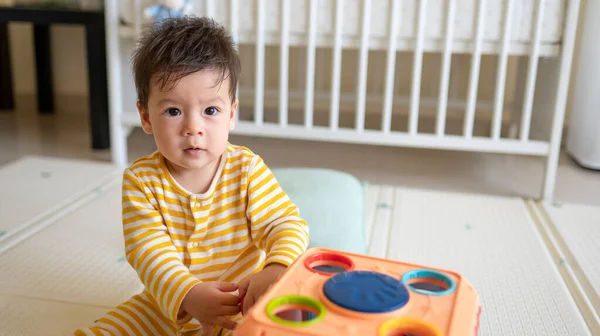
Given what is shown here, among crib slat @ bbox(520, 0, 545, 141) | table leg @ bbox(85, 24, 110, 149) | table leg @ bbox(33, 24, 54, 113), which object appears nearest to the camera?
crib slat @ bbox(520, 0, 545, 141)

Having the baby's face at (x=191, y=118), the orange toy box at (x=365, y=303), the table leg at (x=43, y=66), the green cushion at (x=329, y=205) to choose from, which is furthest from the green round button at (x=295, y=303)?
the table leg at (x=43, y=66)

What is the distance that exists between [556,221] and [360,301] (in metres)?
1.06

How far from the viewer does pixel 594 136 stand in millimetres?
1884

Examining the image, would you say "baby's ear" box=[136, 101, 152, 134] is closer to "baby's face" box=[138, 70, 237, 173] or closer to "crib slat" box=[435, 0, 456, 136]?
"baby's face" box=[138, 70, 237, 173]

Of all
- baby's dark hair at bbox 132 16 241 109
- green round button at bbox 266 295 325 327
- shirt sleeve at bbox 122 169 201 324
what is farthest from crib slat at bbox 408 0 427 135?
green round button at bbox 266 295 325 327

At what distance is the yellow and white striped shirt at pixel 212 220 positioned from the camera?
2.49 ft

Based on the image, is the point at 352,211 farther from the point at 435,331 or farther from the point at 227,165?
the point at 435,331

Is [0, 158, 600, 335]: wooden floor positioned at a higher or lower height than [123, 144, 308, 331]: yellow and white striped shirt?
lower

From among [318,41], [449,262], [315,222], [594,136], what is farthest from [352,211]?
[594,136]

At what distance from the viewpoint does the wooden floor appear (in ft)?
3.33

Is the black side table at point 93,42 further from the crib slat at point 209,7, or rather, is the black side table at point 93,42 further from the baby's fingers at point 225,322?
the baby's fingers at point 225,322

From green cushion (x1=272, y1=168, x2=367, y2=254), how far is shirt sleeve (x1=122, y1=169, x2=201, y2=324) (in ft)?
1.24

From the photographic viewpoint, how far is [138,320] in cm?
81

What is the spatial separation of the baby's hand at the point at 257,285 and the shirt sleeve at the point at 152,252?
0.06 metres
